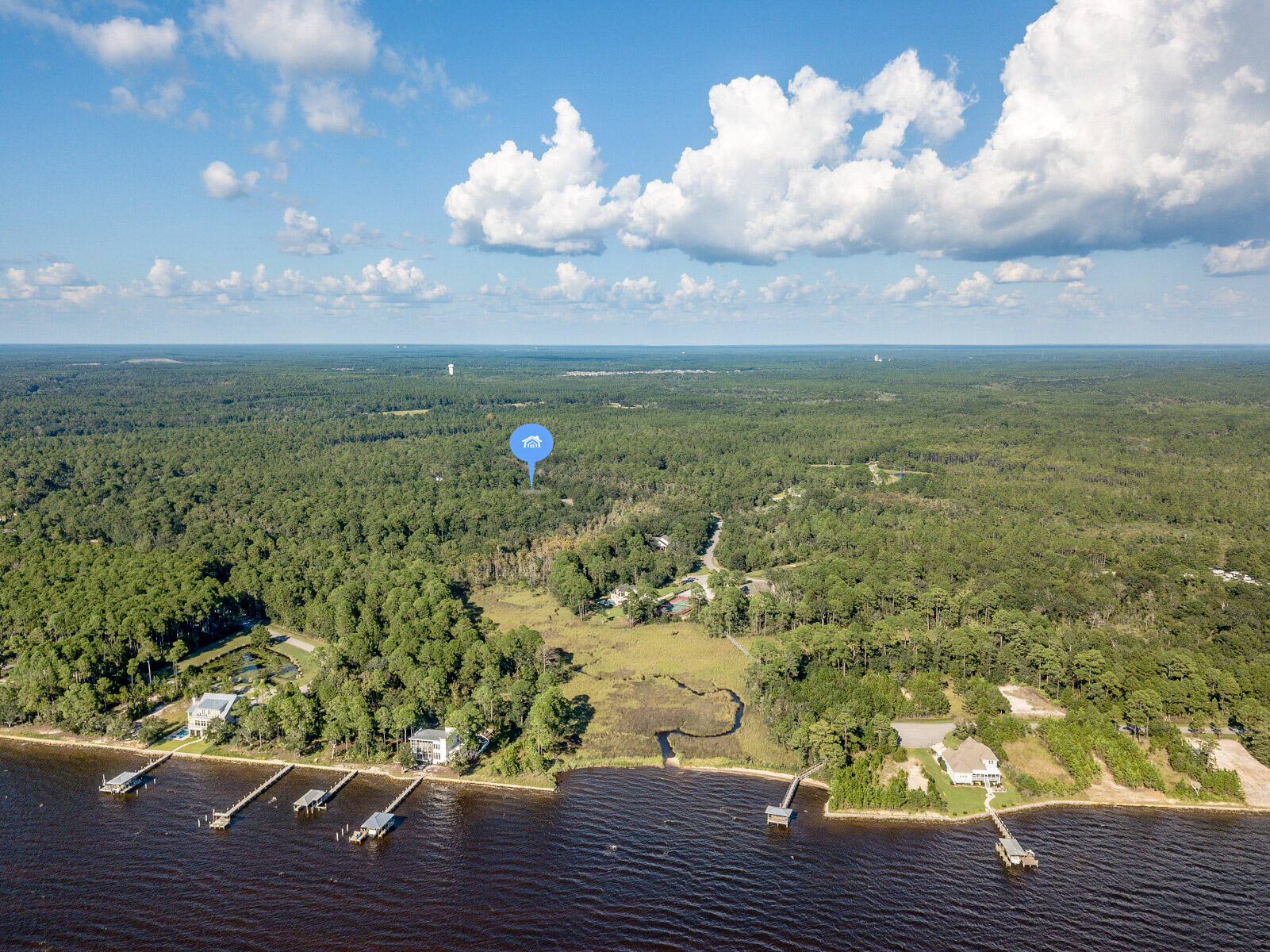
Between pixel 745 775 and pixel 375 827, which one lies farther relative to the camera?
pixel 745 775

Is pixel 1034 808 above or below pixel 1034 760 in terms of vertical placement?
below

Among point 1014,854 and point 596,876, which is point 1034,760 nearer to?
point 1014,854

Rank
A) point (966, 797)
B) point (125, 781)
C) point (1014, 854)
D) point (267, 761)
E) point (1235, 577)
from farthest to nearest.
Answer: point (1235, 577), point (267, 761), point (125, 781), point (966, 797), point (1014, 854)

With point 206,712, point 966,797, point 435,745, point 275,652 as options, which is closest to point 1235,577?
point 966,797

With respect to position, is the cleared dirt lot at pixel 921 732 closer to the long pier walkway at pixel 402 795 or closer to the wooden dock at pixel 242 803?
the long pier walkway at pixel 402 795

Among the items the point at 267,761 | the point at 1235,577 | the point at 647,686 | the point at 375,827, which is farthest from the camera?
the point at 1235,577

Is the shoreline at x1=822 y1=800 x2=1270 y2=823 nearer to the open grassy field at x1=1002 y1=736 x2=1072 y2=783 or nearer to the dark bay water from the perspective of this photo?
the dark bay water

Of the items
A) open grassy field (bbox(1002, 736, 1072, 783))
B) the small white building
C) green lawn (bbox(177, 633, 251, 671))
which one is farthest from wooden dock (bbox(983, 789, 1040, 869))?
green lawn (bbox(177, 633, 251, 671))
